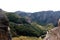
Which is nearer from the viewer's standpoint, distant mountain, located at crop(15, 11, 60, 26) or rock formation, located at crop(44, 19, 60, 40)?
rock formation, located at crop(44, 19, 60, 40)

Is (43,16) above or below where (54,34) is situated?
below

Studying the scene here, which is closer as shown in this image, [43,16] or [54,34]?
[54,34]

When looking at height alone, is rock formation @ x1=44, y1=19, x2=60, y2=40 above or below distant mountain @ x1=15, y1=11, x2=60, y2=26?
above

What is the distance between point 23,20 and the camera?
64.9 meters

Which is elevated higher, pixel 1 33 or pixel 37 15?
pixel 1 33

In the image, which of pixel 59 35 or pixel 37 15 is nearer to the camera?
pixel 59 35

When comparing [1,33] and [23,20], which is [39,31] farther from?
[1,33]

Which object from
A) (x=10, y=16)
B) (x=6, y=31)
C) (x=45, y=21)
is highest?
(x=6, y=31)

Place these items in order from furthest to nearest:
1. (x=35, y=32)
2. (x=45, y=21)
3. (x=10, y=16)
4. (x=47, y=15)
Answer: (x=47, y=15) → (x=45, y=21) → (x=10, y=16) → (x=35, y=32)

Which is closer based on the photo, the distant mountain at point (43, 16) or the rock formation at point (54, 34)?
the rock formation at point (54, 34)

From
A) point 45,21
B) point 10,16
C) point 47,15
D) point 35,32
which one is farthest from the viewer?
point 47,15

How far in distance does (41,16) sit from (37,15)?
2.57 m

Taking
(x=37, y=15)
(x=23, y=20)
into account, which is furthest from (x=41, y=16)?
(x=23, y=20)

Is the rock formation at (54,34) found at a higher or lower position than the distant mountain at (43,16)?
higher
